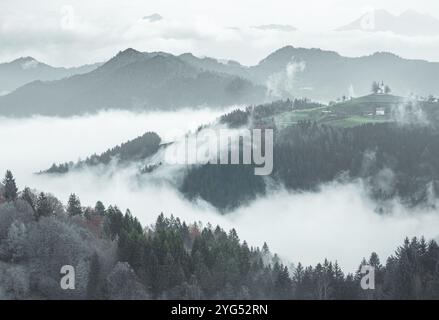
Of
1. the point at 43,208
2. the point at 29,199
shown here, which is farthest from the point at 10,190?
the point at 43,208

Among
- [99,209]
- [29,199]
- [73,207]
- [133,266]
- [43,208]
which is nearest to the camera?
[133,266]

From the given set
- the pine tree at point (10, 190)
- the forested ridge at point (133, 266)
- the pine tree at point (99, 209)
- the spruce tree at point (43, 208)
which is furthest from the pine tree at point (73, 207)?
the spruce tree at point (43, 208)

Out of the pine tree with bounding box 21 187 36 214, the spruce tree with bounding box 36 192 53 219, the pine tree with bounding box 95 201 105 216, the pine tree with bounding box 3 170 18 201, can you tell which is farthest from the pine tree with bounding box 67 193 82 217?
the spruce tree with bounding box 36 192 53 219

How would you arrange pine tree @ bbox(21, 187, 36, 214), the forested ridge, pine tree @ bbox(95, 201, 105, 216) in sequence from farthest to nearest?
pine tree @ bbox(95, 201, 105, 216) → pine tree @ bbox(21, 187, 36, 214) → the forested ridge

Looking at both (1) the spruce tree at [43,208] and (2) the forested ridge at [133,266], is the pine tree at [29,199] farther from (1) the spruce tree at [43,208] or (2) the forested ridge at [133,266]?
(1) the spruce tree at [43,208]

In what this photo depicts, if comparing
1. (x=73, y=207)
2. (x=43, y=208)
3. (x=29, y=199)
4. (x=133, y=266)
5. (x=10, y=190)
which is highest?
(x=10, y=190)

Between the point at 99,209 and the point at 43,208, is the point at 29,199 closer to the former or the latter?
the point at 43,208

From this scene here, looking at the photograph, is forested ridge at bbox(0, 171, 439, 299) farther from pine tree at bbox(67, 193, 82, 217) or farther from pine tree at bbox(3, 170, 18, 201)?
pine tree at bbox(3, 170, 18, 201)
